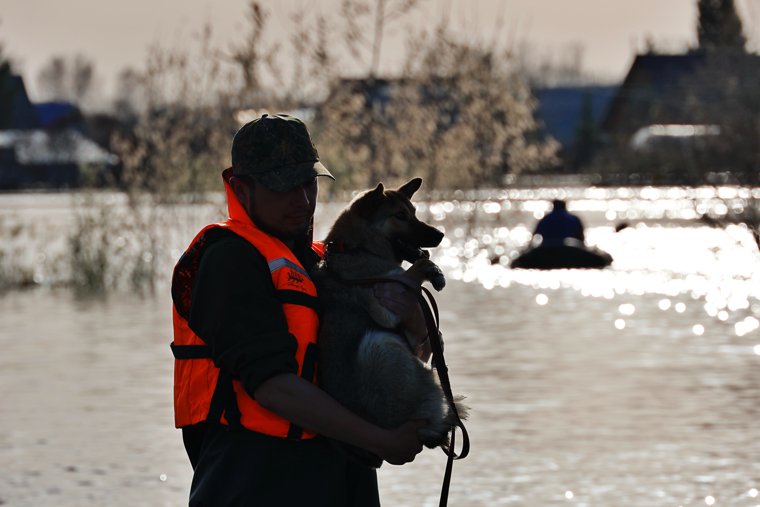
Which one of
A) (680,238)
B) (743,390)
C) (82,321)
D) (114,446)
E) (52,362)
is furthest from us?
(680,238)

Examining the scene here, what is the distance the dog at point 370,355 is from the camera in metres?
3.74

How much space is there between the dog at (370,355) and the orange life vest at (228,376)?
0.05 metres

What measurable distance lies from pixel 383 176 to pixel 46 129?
104 metres

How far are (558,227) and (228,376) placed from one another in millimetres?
26618

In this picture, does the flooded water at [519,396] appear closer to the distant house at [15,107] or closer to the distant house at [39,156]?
the distant house at [15,107]

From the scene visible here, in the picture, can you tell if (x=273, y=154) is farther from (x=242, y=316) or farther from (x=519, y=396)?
(x=519, y=396)

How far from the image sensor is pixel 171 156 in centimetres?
2681

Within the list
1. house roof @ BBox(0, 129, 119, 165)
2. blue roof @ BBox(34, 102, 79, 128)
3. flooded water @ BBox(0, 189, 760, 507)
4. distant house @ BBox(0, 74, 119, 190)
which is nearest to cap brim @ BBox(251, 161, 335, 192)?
flooded water @ BBox(0, 189, 760, 507)

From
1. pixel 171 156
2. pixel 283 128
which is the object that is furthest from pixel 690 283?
pixel 283 128

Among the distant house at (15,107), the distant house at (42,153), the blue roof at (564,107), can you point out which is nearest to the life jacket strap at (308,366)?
the distant house at (15,107)

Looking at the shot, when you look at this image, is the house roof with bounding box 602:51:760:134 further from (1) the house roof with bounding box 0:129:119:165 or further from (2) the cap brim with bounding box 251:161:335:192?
(2) the cap brim with bounding box 251:161:335:192

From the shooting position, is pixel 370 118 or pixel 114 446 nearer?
pixel 114 446

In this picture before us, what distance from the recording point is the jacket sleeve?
3.72m

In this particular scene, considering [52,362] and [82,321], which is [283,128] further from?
[82,321]
